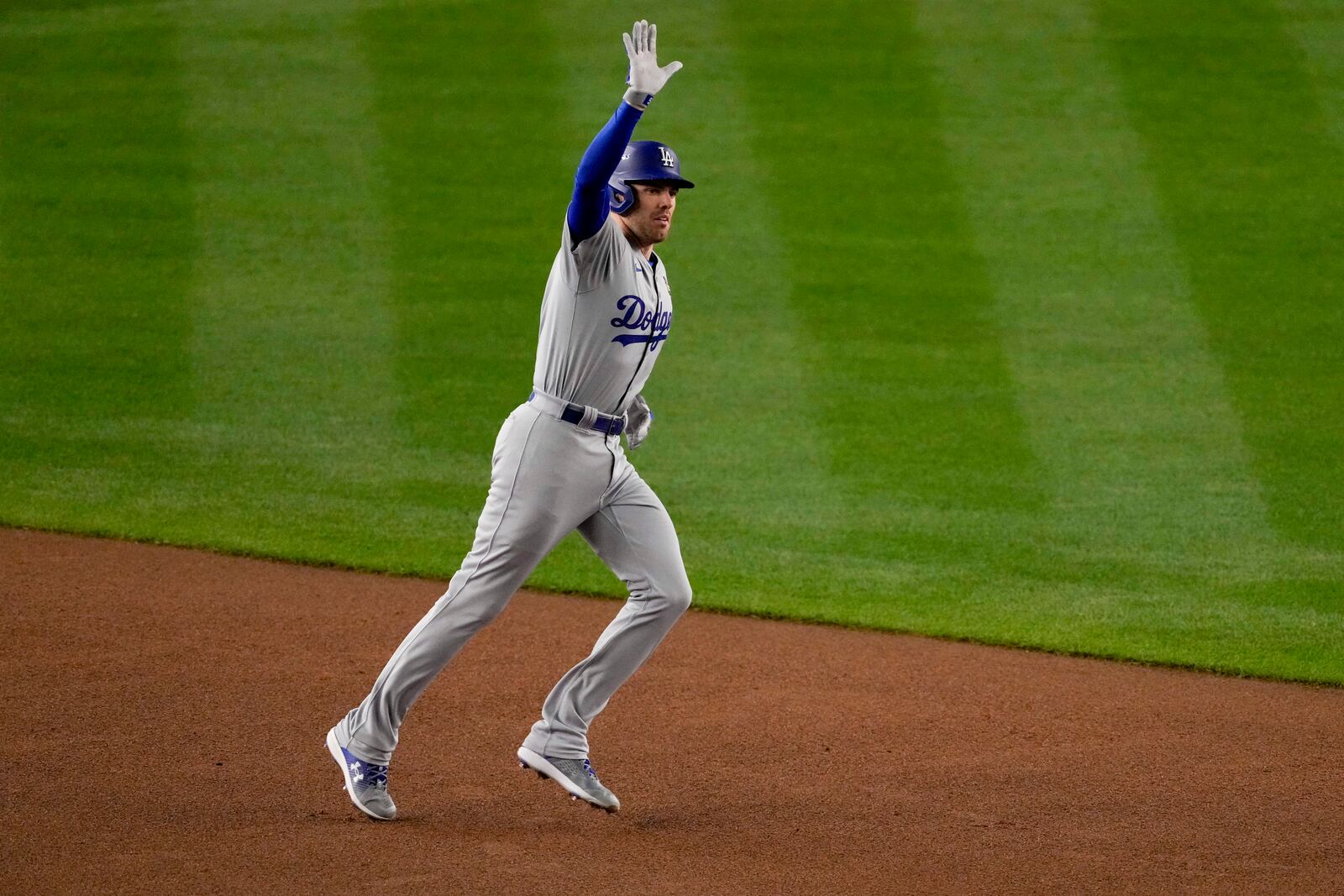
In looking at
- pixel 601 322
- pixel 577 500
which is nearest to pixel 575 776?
pixel 577 500

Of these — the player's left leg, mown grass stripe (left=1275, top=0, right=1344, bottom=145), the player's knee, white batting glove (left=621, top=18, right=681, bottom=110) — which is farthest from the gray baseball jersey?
mown grass stripe (left=1275, top=0, right=1344, bottom=145)

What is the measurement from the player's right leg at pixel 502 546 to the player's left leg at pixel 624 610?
17 cm

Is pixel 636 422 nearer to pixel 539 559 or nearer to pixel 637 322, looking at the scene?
pixel 637 322

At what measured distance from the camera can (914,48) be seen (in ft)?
49.4

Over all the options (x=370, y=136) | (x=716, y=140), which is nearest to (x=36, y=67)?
(x=370, y=136)

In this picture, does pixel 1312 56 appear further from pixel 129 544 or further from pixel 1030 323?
pixel 129 544

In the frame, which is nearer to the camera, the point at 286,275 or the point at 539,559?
the point at 539,559

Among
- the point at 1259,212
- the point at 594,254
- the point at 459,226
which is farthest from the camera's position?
the point at 1259,212

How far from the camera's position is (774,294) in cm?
1140

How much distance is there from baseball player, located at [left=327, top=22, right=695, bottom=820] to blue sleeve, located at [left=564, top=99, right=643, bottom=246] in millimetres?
92

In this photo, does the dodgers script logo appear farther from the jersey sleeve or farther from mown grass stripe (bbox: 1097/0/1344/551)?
mown grass stripe (bbox: 1097/0/1344/551)

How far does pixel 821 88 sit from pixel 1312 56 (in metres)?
4.82

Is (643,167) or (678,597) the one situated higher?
(643,167)

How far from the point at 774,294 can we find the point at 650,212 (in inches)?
266
